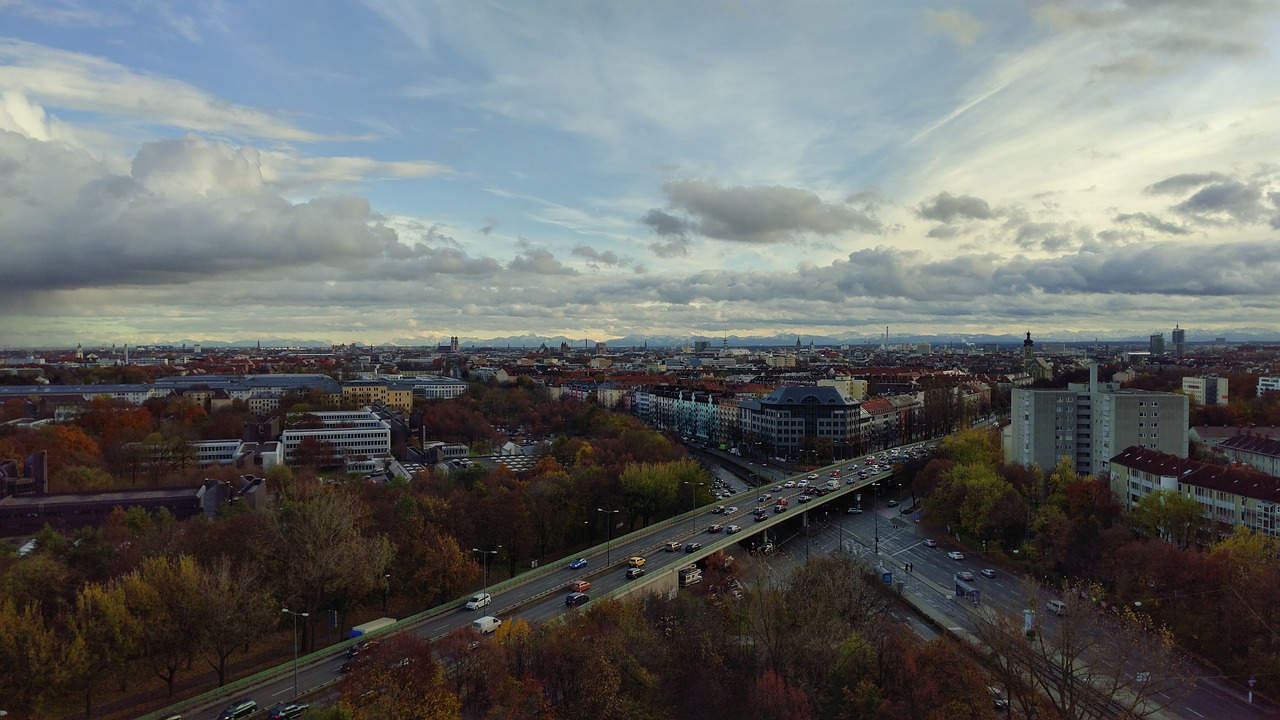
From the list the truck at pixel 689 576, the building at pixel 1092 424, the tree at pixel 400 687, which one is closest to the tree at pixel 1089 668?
the truck at pixel 689 576

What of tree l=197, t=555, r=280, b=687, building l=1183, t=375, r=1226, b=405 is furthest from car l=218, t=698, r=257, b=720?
building l=1183, t=375, r=1226, b=405

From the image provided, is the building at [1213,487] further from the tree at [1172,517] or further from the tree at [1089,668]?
the tree at [1089,668]

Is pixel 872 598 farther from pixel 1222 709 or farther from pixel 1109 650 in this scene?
pixel 1222 709

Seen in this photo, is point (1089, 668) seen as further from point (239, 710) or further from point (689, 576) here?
point (239, 710)

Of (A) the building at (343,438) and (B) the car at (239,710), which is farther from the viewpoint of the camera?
(A) the building at (343,438)

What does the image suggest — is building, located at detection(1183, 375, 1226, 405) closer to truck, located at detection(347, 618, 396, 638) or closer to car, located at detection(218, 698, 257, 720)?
truck, located at detection(347, 618, 396, 638)

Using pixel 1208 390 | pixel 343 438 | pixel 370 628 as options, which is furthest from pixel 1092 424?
pixel 343 438

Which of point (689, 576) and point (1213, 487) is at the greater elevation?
point (1213, 487)
